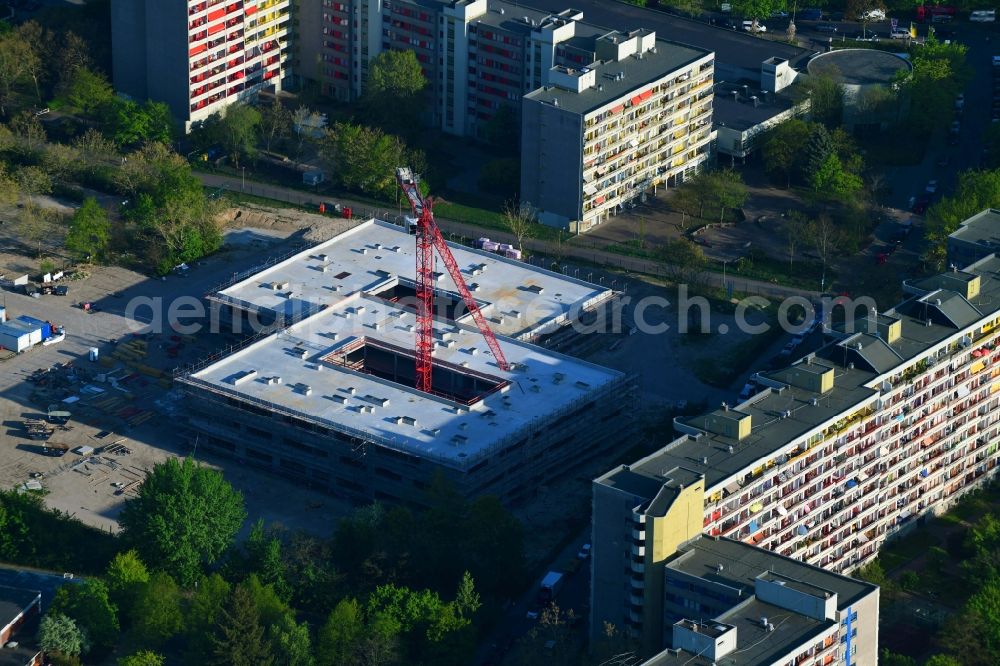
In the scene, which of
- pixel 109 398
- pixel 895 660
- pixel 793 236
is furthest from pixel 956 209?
pixel 109 398

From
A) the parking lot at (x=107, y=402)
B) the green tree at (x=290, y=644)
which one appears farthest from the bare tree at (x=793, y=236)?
the green tree at (x=290, y=644)

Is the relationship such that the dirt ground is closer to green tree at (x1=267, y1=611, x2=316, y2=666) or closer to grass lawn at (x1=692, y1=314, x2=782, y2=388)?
green tree at (x1=267, y1=611, x2=316, y2=666)

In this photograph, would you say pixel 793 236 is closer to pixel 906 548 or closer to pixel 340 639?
pixel 906 548

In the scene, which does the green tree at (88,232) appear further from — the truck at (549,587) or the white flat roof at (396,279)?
the truck at (549,587)

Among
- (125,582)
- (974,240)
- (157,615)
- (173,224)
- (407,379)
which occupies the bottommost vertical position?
(157,615)

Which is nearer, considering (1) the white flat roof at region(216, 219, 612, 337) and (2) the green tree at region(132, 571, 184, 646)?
(2) the green tree at region(132, 571, 184, 646)

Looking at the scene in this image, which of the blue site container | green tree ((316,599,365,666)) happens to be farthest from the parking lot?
green tree ((316,599,365,666))

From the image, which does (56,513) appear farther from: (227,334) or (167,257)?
(167,257)

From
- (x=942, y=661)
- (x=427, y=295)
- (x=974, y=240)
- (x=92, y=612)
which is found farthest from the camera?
(x=974, y=240)
